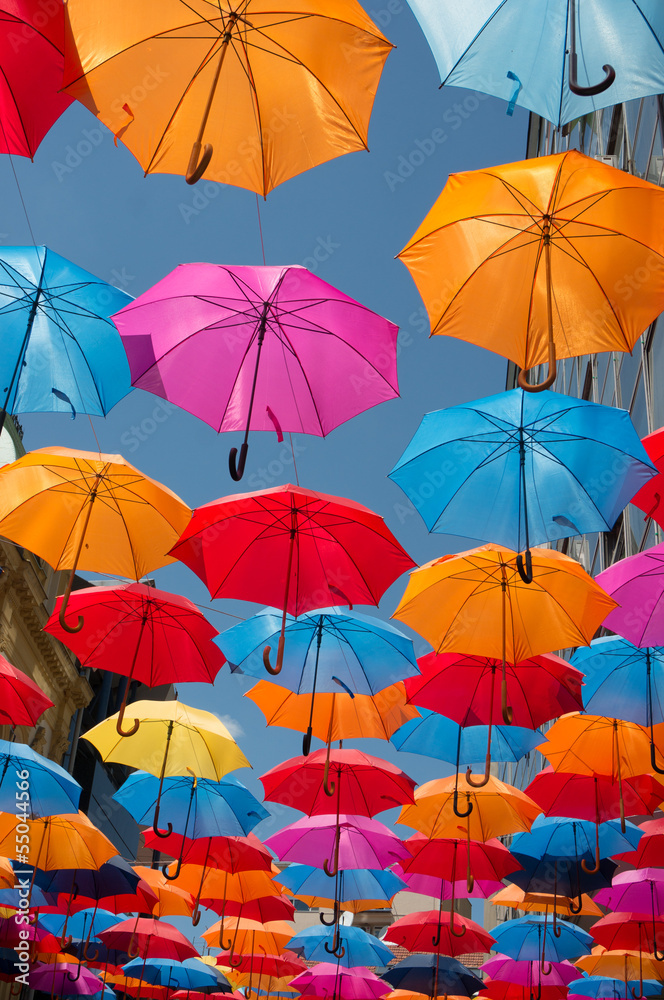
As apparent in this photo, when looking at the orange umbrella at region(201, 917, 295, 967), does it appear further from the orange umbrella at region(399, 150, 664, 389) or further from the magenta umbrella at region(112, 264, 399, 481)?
the orange umbrella at region(399, 150, 664, 389)

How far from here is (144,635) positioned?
31.1 feet

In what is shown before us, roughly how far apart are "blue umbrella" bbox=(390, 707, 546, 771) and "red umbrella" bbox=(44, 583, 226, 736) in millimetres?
2660

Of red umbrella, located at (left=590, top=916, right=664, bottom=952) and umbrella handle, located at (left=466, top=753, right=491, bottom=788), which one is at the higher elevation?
umbrella handle, located at (left=466, top=753, right=491, bottom=788)

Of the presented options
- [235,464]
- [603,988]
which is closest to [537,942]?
[603,988]

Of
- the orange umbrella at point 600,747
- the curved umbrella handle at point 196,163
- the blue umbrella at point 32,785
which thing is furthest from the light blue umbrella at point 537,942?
the curved umbrella handle at point 196,163

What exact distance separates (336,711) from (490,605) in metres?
2.98

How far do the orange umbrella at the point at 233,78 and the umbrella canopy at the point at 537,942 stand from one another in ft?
41.4

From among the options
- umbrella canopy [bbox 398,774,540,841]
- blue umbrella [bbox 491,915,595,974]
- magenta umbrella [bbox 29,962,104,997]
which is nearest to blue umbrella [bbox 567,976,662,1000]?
blue umbrella [bbox 491,915,595,974]

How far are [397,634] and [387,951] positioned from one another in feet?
29.2

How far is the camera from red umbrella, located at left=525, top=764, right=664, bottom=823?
10336 mm

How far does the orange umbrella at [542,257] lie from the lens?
5934 millimetres

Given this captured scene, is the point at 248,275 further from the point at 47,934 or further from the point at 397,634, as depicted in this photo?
the point at 47,934

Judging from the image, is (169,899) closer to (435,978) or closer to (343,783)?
(435,978)

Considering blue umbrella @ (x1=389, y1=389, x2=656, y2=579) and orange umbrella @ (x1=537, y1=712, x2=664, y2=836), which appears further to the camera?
orange umbrella @ (x1=537, y1=712, x2=664, y2=836)
